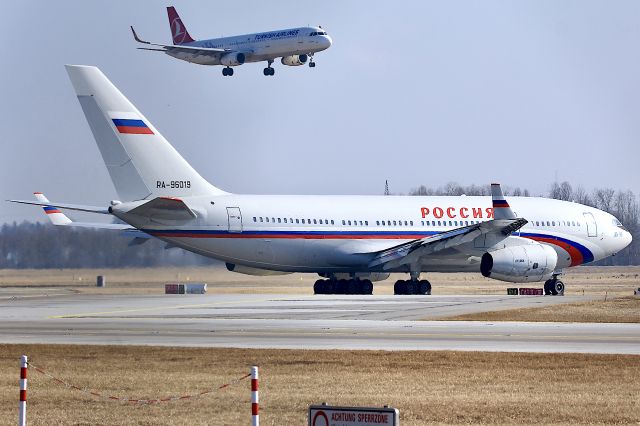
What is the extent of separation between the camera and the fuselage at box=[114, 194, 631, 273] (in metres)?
62.8

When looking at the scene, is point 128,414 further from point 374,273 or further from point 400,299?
point 374,273

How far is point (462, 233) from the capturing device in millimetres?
65375

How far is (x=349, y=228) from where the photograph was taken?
67438 millimetres

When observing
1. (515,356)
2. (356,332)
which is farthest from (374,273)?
(515,356)

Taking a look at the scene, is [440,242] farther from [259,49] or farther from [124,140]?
[259,49]

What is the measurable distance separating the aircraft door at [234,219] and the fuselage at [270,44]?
1174 inches

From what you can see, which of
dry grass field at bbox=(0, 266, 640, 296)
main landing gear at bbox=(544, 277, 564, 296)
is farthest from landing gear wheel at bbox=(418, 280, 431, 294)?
main landing gear at bbox=(544, 277, 564, 296)

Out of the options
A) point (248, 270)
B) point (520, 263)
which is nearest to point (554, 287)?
point (520, 263)

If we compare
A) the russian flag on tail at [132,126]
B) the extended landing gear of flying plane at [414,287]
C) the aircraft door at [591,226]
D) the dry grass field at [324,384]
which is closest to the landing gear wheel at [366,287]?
the extended landing gear of flying plane at [414,287]

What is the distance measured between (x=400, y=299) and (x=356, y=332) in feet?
67.8

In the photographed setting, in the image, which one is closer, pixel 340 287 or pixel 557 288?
pixel 557 288

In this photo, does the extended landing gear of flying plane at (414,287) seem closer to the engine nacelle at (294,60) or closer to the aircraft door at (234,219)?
the aircraft door at (234,219)

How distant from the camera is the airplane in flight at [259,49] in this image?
90.8 m

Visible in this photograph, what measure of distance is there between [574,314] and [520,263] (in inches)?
734
